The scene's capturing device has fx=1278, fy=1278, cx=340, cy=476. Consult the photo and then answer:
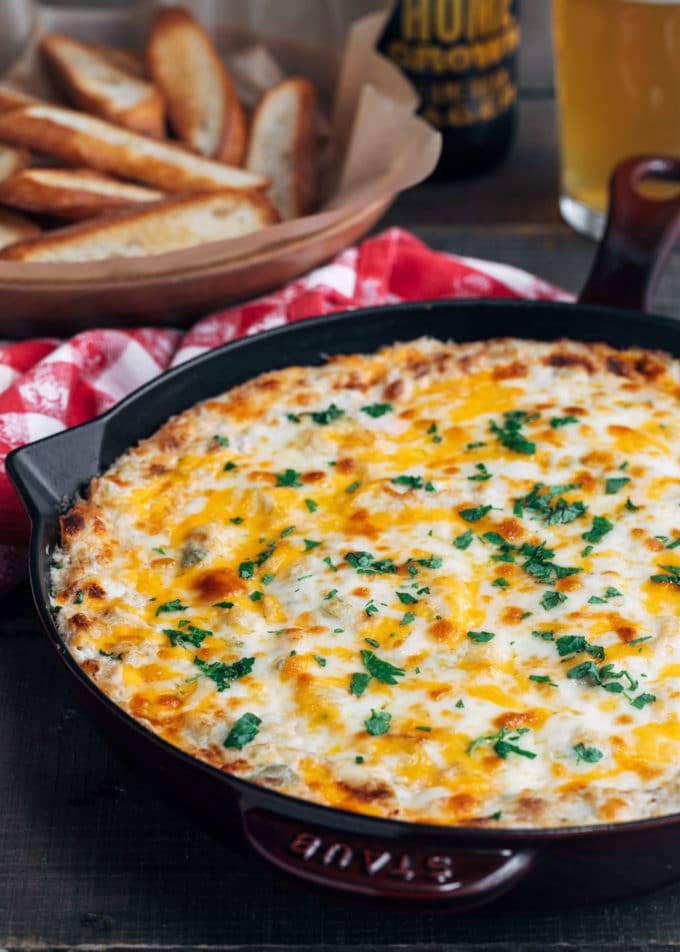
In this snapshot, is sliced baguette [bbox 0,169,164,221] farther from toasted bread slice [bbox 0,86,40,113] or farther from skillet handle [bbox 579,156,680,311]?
skillet handle [bbox 579,156,680,311]

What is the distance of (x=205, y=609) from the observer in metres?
2.65

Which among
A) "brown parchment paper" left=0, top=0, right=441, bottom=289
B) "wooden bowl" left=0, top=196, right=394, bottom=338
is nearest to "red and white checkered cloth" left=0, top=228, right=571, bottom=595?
"wooden bowl" left=0, top=196, right=394, bottom=338

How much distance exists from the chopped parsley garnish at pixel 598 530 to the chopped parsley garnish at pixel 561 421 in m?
0.38

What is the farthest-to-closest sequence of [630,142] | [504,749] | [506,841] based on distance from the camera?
[630,142], [504,749], [506,841]

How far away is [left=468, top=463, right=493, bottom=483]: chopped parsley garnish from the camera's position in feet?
9.77

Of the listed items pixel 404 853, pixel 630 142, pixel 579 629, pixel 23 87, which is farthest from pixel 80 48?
pixel 404 853

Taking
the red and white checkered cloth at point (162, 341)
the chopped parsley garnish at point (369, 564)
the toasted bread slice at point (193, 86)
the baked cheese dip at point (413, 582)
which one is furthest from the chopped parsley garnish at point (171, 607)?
the toasted bread slice at point (193, 86)

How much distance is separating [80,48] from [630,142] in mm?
2052

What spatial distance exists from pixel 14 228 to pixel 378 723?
2406 millimetres

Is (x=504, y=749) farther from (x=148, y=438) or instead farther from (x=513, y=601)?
(x=148, y=438)

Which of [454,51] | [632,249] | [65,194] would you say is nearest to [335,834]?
[632,249]

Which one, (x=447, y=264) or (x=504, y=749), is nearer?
(x=504, y=749)

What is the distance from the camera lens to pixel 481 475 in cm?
300

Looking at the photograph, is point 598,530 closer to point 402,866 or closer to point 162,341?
point 402,866
